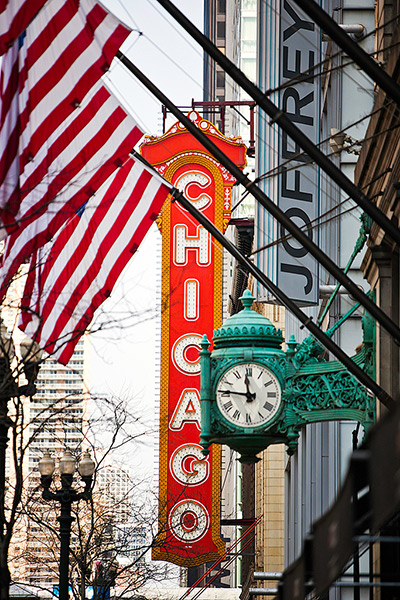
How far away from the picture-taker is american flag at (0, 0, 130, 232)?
1110cm

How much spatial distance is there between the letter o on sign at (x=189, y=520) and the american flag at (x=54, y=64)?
20232mm

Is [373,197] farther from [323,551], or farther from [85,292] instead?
[323,551]

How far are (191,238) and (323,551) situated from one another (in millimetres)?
27651

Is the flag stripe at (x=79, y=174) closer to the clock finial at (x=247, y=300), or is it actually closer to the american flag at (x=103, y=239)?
the american flag at (x=103, y=239)

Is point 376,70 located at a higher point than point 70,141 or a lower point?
lower

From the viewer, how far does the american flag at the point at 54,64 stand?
437 inches

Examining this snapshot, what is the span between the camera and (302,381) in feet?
40.7

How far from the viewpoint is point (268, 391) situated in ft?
40.5

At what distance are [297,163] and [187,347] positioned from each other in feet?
57.8

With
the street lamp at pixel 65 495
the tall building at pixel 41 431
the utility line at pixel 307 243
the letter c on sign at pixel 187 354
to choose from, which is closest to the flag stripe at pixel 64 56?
the utility line at pixel 307 243

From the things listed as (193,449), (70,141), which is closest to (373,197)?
(70,141)

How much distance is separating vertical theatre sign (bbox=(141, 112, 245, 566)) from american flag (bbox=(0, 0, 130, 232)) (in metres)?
18.9

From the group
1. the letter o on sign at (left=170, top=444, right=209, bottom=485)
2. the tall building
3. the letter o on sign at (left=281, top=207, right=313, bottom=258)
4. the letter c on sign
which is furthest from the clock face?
the letter c on sign

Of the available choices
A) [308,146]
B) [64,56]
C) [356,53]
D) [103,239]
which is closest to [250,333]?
[103,239]
